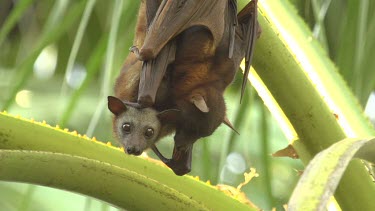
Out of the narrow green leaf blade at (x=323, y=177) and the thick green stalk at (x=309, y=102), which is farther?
the thick green stalk at (x=309, y=102)

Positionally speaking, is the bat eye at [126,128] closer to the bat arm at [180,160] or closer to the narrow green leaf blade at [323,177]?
the bat arm at [180,160]

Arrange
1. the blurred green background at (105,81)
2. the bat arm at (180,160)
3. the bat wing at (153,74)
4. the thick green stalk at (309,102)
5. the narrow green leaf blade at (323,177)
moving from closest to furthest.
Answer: the narrow green leaf blade at (323,177)
the bat wing at (153,74)
the bat arm at (180,160)
the thick green stalk at (309,102)
the blurred green background at (105,81)

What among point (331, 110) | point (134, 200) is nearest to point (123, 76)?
point (134, 200)

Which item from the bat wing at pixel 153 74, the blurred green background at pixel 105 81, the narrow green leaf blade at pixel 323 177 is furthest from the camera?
the blurred green background at pixel 105 81

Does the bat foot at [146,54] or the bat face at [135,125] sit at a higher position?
the bat foot at [146,54]

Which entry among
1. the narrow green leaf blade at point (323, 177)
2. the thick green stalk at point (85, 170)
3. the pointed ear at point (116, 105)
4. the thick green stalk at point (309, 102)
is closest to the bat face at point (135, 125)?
the pointed ear at point (116, 105)

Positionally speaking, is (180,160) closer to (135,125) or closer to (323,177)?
(135,125)

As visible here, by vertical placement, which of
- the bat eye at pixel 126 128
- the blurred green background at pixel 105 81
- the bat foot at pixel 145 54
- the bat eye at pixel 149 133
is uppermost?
the bat foot at pixel 145 54

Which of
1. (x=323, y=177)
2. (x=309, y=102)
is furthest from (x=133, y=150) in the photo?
(x=309, y=102)
